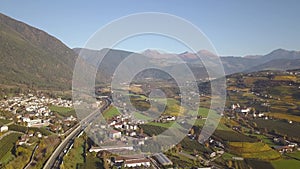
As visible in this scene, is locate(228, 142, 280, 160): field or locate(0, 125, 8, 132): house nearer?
locate(228, 142, 280, 160): field

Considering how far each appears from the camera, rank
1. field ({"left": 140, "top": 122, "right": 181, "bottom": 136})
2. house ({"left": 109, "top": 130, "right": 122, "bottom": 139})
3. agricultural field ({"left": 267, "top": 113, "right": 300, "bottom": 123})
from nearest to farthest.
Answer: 1. house ({"left": 109, "top": 130, "right": 122, "bottom": 139})
2. field ({"left": 140, "top": 122, "right": 181, "bottom": 136})
3. agricultural field ({"left": 267, "top": 113, "right": 300, "bottom": 123})

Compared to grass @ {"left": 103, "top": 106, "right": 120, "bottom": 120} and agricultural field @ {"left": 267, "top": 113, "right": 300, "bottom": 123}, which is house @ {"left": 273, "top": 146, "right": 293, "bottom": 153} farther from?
grass @ {"left": 103, "top": 106, "right": 120, "bottom": 120}

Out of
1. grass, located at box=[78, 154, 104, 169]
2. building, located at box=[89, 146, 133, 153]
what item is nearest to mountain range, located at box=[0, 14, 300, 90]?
building, located at box=[89, 146, 133, 153]

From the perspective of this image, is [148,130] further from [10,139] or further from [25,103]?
[25,103]

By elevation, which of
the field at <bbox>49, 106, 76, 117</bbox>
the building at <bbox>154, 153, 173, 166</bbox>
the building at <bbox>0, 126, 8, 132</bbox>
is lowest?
the building at <bbox>154, 153, 173, 166</bbox>

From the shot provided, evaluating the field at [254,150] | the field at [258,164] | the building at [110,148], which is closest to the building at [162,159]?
the building at [110,148]

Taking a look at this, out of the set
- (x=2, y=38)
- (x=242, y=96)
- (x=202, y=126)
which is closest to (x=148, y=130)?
(x=202, y=126)

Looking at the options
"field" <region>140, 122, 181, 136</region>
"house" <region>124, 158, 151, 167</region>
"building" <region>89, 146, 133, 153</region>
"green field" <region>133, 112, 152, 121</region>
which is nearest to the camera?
"house" <region>124, 158, 151, 167</region>

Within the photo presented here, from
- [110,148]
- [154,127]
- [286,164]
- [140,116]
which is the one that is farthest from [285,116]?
[110,148]
